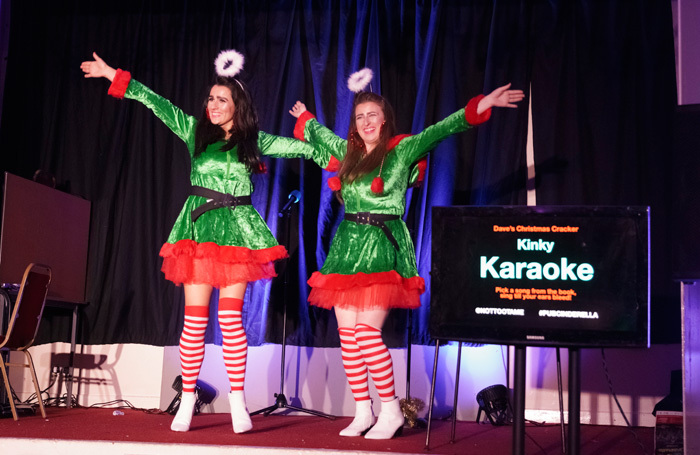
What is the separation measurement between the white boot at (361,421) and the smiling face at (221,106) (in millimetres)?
1641

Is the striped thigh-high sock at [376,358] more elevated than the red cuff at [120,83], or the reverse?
the red cuff at [120,83]

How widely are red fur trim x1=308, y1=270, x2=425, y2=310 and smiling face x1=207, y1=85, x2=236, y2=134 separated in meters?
1.04

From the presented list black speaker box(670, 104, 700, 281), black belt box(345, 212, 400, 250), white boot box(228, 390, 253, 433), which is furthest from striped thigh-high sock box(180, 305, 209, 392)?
black speaker box(670, 104, 700, 281)

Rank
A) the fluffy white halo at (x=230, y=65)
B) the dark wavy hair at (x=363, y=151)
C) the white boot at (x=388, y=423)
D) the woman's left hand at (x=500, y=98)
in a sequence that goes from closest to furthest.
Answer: the woman's left hand at (x=500, y=98) < the white boot at (x=388, y=423) < the dark wavy hair at (x=363, y=151) < the fluffy white halo at (x=230, y=65)

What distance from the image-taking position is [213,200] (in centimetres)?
380

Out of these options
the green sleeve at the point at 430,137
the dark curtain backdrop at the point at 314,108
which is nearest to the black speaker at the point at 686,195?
the green sleeve at the point at 430,137

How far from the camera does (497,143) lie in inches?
193

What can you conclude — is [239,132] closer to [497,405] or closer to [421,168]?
[421,168]

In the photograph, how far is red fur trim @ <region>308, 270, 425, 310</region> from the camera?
362 centimetres

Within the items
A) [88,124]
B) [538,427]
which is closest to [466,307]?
[538,427]

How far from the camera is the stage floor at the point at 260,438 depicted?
3197 mm

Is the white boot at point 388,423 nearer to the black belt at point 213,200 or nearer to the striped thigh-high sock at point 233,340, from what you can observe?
the striped thigh-high sock at point 233,340

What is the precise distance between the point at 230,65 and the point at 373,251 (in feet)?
4.62

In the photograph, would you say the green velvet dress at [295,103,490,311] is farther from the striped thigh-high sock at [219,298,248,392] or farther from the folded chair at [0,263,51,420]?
the folded chair at [0,263,51,420]
